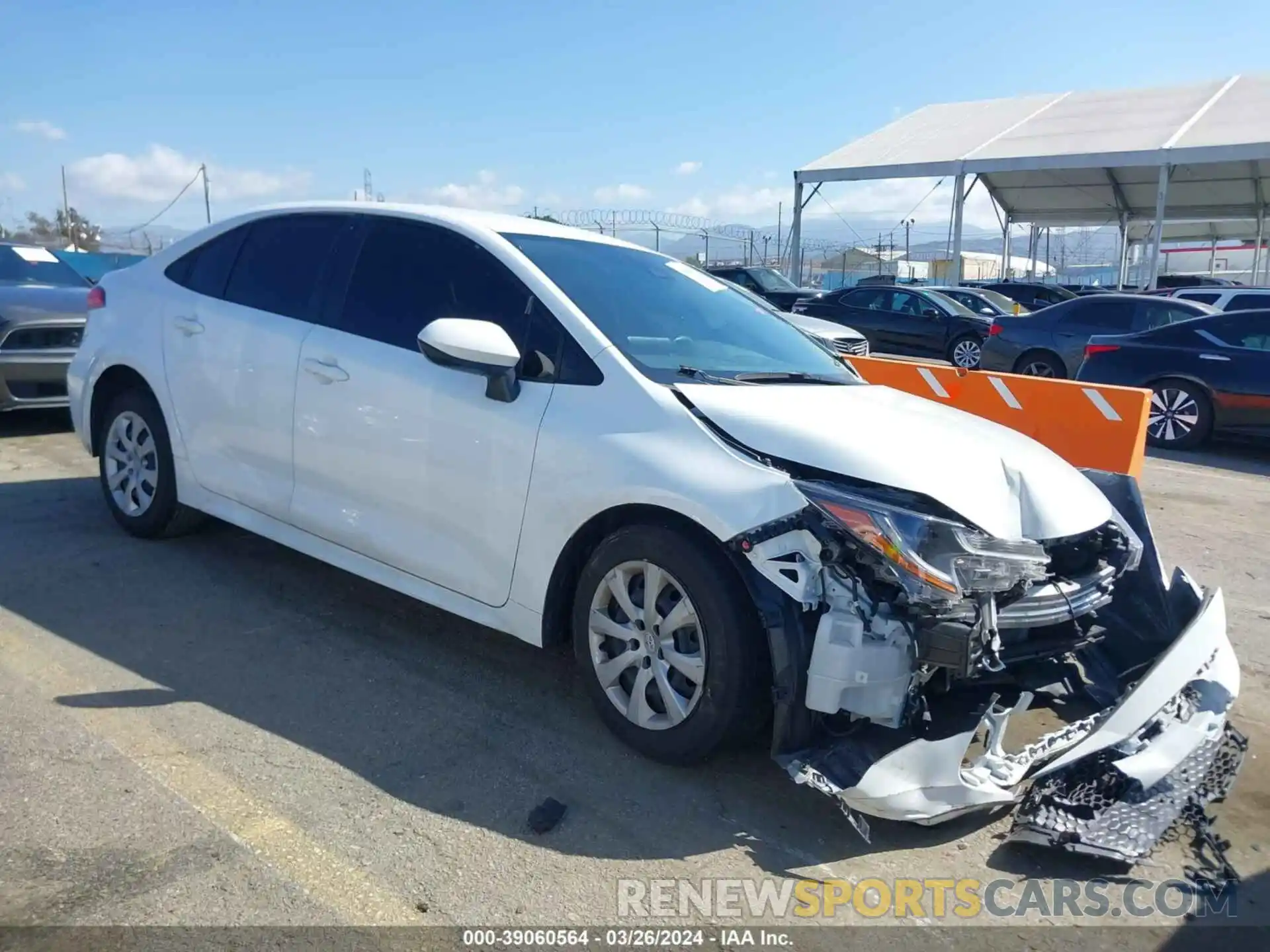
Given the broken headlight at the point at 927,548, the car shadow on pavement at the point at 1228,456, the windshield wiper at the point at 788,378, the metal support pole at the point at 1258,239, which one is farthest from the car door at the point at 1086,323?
the metal support pole at the point at 1258,239

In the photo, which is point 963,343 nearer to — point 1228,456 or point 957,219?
point 1228,456

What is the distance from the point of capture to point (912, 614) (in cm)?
296

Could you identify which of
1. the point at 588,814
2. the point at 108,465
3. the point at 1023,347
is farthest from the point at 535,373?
the point at 1023,347

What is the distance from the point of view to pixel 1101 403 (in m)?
6.33

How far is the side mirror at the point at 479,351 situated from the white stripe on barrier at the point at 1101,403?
4.21 metres

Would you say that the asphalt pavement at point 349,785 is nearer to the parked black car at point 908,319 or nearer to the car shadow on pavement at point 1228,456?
the car shadow on pavement at point 1228,456

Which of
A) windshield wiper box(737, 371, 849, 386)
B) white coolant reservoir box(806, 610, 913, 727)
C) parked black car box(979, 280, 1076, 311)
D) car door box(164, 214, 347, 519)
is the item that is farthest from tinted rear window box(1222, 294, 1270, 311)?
white coolant reservoir box(806, 610, 913, 727)

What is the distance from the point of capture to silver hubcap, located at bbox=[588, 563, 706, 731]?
324 centimetres

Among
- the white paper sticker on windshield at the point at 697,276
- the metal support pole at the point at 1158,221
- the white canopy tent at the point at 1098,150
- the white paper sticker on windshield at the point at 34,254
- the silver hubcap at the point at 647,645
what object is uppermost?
the white canopy tent at the point at 1098,150

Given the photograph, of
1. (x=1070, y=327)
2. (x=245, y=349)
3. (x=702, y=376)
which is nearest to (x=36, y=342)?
(x=245, y=349)

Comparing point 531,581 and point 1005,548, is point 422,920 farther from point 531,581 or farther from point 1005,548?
point 1005,548

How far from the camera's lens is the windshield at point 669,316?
12.3 feet

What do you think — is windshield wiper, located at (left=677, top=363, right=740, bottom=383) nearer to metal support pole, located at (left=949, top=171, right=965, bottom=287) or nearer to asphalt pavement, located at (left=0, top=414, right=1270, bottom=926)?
asphalt pavement, located at (left=0, top=414, right=1270, bottom=926)

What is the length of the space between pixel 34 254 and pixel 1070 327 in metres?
12.0
